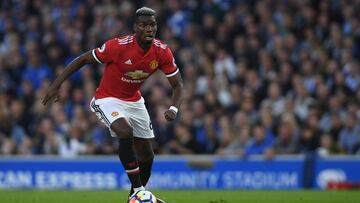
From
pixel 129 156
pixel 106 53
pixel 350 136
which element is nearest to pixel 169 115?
pixel 129 156

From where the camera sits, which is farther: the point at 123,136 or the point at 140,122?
the point at 140,122

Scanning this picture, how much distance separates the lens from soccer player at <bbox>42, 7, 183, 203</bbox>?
1048cm

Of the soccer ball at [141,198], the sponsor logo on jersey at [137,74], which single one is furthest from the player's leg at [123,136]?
the sponsor logo on jersey at [137,74]

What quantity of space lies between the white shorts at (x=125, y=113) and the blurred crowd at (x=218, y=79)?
678 centimetres

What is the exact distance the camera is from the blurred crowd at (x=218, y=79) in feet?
59.7

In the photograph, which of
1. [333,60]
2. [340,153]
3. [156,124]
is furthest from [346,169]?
[156,124]

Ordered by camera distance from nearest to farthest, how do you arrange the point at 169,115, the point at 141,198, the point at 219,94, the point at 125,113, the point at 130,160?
the point at 141,198
the point at 130,160
the point at 169,115
the point at 125,113
the point at 219,94

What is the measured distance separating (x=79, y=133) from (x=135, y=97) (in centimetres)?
848

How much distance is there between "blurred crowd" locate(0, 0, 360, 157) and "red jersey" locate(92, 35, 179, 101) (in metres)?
6.97

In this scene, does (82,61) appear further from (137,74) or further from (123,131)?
(123,131)

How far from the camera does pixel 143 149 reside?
11.3 m

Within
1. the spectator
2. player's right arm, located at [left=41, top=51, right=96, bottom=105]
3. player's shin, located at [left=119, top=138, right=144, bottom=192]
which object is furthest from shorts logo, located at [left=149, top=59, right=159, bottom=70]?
the spectator

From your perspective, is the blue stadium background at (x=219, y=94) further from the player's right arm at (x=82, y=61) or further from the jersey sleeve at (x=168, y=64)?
the player's right arm at (x=82, y=61)

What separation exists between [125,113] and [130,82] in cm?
39
